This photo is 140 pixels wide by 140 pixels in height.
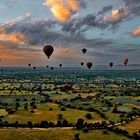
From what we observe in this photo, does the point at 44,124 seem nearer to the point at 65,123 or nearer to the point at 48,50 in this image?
the point at 65,123

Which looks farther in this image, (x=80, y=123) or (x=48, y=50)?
(x=80, y=123)

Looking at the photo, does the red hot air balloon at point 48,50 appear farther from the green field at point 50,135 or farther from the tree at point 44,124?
the tree at point 44,124

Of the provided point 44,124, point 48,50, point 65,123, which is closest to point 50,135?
point 44,124

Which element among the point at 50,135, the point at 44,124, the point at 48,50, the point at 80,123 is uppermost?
the point at 48,50

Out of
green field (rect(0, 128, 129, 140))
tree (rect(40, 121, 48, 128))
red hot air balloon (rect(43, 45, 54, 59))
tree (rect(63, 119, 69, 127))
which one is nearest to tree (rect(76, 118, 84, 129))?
tree (rect(63, 119, 69, 127))

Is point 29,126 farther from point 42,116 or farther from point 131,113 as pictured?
point 131,113

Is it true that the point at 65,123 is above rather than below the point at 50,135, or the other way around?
above

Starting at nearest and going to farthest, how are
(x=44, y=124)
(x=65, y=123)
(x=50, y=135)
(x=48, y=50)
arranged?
(x=48, y=50), (x=50, y=135), (x=44, y=124), (x=65, y=123)

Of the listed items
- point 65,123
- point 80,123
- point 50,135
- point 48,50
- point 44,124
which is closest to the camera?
point 48,50

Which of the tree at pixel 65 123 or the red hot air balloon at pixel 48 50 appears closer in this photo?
the red hot air balloon at pixel 48 50

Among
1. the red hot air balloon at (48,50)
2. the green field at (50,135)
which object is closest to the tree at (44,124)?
the green field at (50,135)

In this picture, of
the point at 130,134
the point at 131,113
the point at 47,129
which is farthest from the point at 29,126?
the point at 131,113
